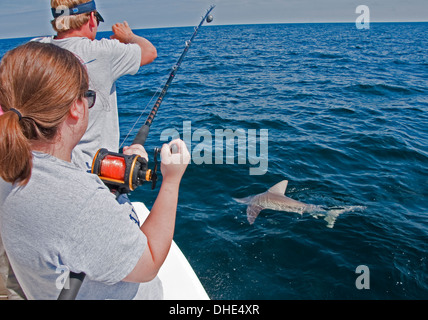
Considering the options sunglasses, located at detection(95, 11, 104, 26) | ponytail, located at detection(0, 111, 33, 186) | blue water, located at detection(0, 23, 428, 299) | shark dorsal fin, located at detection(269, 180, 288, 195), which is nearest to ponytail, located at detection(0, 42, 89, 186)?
ponytail, located at detection(0, 111, 33, 186)

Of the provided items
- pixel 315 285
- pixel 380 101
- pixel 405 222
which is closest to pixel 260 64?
pixel 380 101

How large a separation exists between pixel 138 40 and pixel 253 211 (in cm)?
403

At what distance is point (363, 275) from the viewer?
14.8 feet

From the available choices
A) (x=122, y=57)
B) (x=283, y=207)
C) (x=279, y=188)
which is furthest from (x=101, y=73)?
(x=279, y=188)

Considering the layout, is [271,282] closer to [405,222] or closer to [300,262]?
[300,262]

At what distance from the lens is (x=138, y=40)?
10.4ft

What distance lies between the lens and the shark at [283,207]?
591cm

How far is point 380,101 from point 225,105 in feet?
22.9

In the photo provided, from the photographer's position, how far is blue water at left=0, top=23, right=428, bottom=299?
4.57 meters

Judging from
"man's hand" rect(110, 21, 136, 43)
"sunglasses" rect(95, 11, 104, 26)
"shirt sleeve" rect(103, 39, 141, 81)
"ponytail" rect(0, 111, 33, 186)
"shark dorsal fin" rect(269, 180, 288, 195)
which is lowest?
"shark dorsal fin" rect(269, 180, 288, 195)

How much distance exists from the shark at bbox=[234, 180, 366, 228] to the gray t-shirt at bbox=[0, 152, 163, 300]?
179 inches
